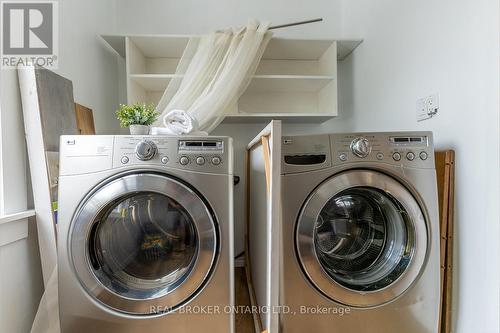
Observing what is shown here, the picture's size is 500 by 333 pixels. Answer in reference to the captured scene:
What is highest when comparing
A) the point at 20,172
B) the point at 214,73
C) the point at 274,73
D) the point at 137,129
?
the point at 274,73

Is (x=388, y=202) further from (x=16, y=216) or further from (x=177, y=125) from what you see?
(x=16, y=216)

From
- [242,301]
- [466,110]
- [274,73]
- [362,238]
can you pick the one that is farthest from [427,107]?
[242,301]

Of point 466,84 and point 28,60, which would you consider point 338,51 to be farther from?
point 28,60

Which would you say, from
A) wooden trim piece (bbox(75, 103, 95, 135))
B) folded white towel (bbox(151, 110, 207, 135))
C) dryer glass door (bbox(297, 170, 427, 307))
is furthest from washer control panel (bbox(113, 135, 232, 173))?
wooden trim piece (bbox(75, 103, 95, 135))

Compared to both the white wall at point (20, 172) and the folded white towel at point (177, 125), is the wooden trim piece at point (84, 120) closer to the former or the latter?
the white wall at point (20, 172)

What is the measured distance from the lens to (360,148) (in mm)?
1131

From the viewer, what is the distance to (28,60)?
127 centimetres

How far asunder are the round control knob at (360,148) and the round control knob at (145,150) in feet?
2.72

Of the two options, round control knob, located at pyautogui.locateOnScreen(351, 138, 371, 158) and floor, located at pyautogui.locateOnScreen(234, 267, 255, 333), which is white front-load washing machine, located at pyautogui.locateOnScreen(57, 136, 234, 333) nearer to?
floor, located at pyautogui.locateOnScreen(234, 267, 255, 333)

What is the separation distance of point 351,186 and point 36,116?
1.38m

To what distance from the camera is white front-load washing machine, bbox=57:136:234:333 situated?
42.0 inches

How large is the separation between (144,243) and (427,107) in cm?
150

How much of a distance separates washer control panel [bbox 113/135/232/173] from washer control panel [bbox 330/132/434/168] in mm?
475

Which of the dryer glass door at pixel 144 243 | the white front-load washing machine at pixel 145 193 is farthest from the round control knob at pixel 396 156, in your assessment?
the dryer glass door at pixel 144 243
